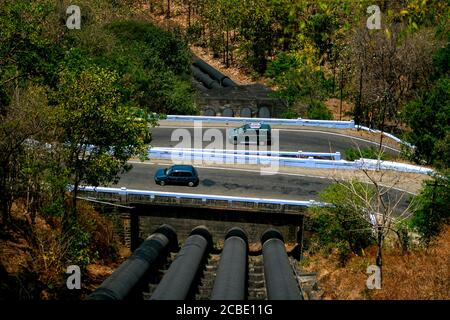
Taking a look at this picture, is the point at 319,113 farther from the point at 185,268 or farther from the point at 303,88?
the point at 185,268

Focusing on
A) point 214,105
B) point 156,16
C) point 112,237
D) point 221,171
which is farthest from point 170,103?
point 156,16

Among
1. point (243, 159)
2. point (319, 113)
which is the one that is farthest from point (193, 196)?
point (319, 113)

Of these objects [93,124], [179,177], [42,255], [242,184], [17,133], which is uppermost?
[93,124]

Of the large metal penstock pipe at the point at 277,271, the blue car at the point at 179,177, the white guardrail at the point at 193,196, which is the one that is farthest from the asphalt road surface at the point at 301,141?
the large metal penstock pipe at the point at 277,271

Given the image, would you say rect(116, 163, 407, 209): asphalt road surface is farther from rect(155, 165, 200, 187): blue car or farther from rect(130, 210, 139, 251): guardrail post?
rect(130, 210, 139, 251): guardrail post
